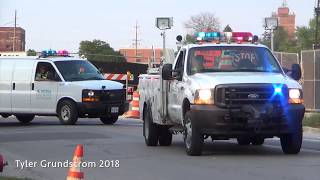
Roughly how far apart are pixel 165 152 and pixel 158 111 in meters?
1.02

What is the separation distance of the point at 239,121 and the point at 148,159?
1.78 metres

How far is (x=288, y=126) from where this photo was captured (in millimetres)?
11320

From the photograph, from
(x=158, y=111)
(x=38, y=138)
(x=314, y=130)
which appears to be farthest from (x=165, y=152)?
(x=314, y=130)

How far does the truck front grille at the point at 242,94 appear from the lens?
1112cm

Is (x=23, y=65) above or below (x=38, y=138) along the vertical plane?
above

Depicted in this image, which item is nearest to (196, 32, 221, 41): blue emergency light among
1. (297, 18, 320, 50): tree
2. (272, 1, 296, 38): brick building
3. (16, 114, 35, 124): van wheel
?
(16, 114, 35, 124): van wheel

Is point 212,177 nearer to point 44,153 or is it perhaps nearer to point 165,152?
point 165,152

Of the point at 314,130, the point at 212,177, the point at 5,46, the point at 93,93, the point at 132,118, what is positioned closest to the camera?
the point at 212,177

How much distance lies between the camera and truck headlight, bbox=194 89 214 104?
1126 centimetres

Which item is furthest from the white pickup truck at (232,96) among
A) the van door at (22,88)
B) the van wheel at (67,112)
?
the van door at (22,88)

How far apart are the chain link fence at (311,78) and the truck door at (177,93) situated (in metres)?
14.5

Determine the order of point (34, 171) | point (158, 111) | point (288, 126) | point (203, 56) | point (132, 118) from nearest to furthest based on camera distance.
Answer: point (34, 171)
point (288, 126)
point (203, 56)
point (158, 111)
point (132, 118)

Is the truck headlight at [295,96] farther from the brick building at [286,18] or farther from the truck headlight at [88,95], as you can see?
the brick building at [286,18]

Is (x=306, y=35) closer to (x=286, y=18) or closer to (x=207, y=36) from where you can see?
(x=286, y=18)
